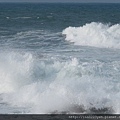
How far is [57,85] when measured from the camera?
12742 millimetres

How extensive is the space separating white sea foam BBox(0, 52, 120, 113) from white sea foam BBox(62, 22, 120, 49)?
7.26 meters

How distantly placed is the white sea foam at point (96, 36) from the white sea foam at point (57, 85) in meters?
7.26

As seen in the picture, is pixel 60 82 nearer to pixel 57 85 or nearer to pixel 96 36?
pixel 57 85

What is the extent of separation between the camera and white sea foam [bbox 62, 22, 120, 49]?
80.1 ft

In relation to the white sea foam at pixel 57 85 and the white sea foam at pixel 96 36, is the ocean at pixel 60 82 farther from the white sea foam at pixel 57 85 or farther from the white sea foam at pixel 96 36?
the white sea foam at pixel 96 36

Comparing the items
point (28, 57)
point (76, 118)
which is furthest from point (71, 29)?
point (76, 118)

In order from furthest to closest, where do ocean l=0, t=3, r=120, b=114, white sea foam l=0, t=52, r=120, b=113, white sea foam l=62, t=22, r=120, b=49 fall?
white sea foam l=62, t=22, r=120, b=49 → white sea foam l=0, t=52, r=120, b=113 → ocean l=0, t=3, r=120, b=114

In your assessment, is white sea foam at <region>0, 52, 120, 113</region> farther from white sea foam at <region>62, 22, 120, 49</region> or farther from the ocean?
white sea foam at <region>62, 22, 120, 49</region>

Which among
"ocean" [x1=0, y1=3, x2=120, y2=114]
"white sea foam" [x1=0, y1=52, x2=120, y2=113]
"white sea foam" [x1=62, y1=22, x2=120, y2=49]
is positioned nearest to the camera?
"ocean" [x1=0, y1=3, x2=120, y2=114]

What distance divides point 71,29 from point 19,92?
65.6 ft

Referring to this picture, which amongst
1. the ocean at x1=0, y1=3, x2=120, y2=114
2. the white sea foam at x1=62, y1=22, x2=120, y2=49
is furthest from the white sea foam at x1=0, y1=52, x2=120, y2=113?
the white sea foam at x1=62, y1=22, x2=120, y2=49

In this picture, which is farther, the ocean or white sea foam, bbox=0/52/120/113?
white sea foam, bbox=0/52/120/113

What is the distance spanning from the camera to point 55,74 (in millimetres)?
14656

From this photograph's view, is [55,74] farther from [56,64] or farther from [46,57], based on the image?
[46,57]
